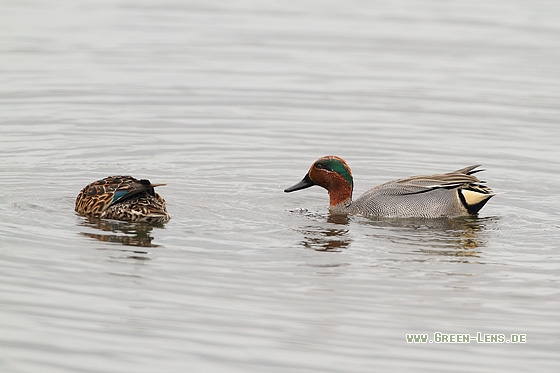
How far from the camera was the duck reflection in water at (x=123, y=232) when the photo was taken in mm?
11148

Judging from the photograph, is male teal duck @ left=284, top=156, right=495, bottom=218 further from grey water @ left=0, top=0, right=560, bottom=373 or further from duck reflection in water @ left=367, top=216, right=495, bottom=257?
grey water @ left=0, top=0, right=560, bottom=373

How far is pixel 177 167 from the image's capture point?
48.2ft

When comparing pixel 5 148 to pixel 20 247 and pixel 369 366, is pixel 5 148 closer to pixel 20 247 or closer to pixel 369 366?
pixel 20 247

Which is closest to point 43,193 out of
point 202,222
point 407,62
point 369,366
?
point 202,222

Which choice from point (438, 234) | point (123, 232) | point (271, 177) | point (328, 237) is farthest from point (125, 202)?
point (438, 234)

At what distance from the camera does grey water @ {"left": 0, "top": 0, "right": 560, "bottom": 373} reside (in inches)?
333

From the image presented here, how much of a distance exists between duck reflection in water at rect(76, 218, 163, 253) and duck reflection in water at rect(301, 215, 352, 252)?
5.17ft

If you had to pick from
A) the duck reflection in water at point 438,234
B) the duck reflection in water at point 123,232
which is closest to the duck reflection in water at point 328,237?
the duck reflection in water at point 438,234

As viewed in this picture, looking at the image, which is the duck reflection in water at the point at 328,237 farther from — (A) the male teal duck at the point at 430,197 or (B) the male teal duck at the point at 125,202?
(B) the male teal duck at the point at 125,202

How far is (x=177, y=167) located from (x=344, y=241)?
3.81 m

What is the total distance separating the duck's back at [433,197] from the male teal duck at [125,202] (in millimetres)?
2553

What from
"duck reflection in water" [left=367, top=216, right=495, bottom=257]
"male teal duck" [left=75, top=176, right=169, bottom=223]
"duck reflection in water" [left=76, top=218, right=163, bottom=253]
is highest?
"male teal duck" [left=75, top=176, right=169, bottom=223]

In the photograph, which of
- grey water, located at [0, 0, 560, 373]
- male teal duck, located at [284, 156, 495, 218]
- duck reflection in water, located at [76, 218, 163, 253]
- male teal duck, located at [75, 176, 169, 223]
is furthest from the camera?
male teal duck, located at [284, 156, 495, 218]

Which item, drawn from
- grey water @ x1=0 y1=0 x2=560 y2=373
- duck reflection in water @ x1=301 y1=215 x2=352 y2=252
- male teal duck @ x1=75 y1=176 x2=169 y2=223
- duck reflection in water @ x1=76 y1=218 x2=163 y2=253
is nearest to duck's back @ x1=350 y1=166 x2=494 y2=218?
grey water @ x1=0 y1=0 x2=560 y2=373
